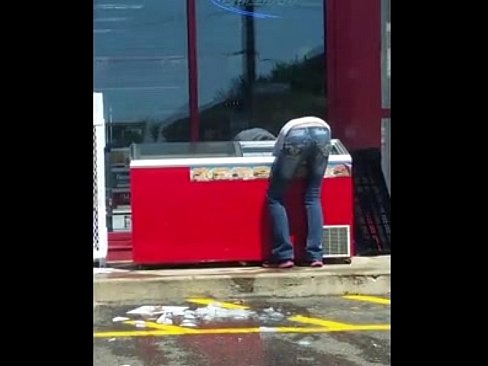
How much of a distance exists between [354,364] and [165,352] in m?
1.12

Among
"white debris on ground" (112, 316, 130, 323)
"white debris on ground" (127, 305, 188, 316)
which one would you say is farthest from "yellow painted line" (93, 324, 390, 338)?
"white debris on ground" (127, 305, 188, 316)

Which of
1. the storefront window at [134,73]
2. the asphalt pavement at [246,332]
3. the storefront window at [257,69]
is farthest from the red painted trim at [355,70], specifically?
the asphalt pavement at [246,332]

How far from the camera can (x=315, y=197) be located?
7.37 metres

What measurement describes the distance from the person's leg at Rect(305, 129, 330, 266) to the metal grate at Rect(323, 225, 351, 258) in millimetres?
144

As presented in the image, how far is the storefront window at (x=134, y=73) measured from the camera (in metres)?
8.38

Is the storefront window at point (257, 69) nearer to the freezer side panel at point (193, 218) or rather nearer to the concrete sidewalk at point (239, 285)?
the freezer side panel at point (193, 218)

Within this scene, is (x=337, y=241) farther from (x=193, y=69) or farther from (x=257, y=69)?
(x=193, y=69)

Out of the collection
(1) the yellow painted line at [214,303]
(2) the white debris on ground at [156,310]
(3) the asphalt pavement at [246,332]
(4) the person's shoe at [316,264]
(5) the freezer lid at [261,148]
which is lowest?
(3) the asphalt pavement at [246,332]

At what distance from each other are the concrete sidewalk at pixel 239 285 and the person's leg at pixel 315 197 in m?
0.33

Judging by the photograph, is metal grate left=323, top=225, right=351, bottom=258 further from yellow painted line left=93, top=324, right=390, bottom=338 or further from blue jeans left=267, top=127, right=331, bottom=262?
yellow painted line left=93, top=324, right=390, bottom=338

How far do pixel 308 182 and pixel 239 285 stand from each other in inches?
42.9

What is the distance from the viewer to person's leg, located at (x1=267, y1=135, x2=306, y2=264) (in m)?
7.25
